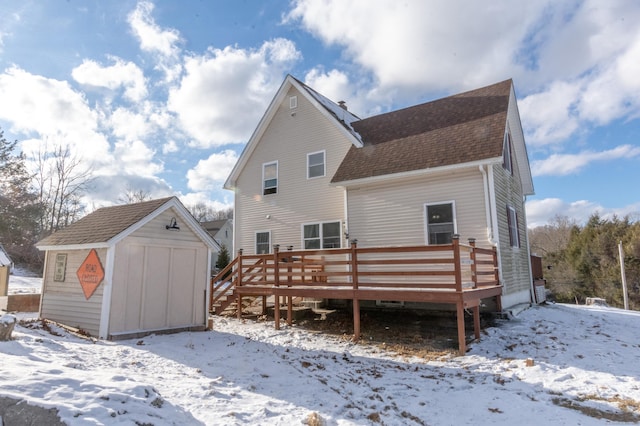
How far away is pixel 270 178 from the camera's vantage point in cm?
1564

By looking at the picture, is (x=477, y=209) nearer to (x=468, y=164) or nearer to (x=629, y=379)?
(x=468, y=164)

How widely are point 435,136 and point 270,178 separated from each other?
6931 millimetres

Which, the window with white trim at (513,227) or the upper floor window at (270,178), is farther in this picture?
the upper floor window at (270,178)

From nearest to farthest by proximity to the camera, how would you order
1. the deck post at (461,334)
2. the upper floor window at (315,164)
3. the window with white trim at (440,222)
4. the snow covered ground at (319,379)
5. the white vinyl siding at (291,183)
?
the snow covered ground at (319,379), the deck post at (461,334), the window with white trim at (440,222), the white vinyl siding at (291,183), the upper floor window at (315,164)

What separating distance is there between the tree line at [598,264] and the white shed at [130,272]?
86.8ft

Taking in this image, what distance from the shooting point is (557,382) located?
5672mm

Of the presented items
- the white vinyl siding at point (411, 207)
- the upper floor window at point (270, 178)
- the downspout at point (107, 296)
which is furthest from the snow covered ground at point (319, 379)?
the upper floor window at point (270, 178)

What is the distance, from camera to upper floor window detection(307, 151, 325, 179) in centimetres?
1435

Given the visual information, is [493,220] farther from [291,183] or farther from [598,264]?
[598,264]

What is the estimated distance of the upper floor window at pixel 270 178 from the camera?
15448 millimetres

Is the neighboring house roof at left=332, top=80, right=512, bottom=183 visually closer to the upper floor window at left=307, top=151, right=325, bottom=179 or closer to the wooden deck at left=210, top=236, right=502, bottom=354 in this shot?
the upper floor window at left=307, top=151, right=325, bottom=179

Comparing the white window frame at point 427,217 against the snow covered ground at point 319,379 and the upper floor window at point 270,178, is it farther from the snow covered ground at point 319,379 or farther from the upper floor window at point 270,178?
the upper floor window at point 270,178

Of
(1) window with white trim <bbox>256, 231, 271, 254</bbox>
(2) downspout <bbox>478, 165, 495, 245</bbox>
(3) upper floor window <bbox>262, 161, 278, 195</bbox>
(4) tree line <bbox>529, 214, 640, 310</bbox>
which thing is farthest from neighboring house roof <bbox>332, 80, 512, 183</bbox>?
(4) tree line <bbox>529, 214, 640, 310</bbox>

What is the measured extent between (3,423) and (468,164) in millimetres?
10201
